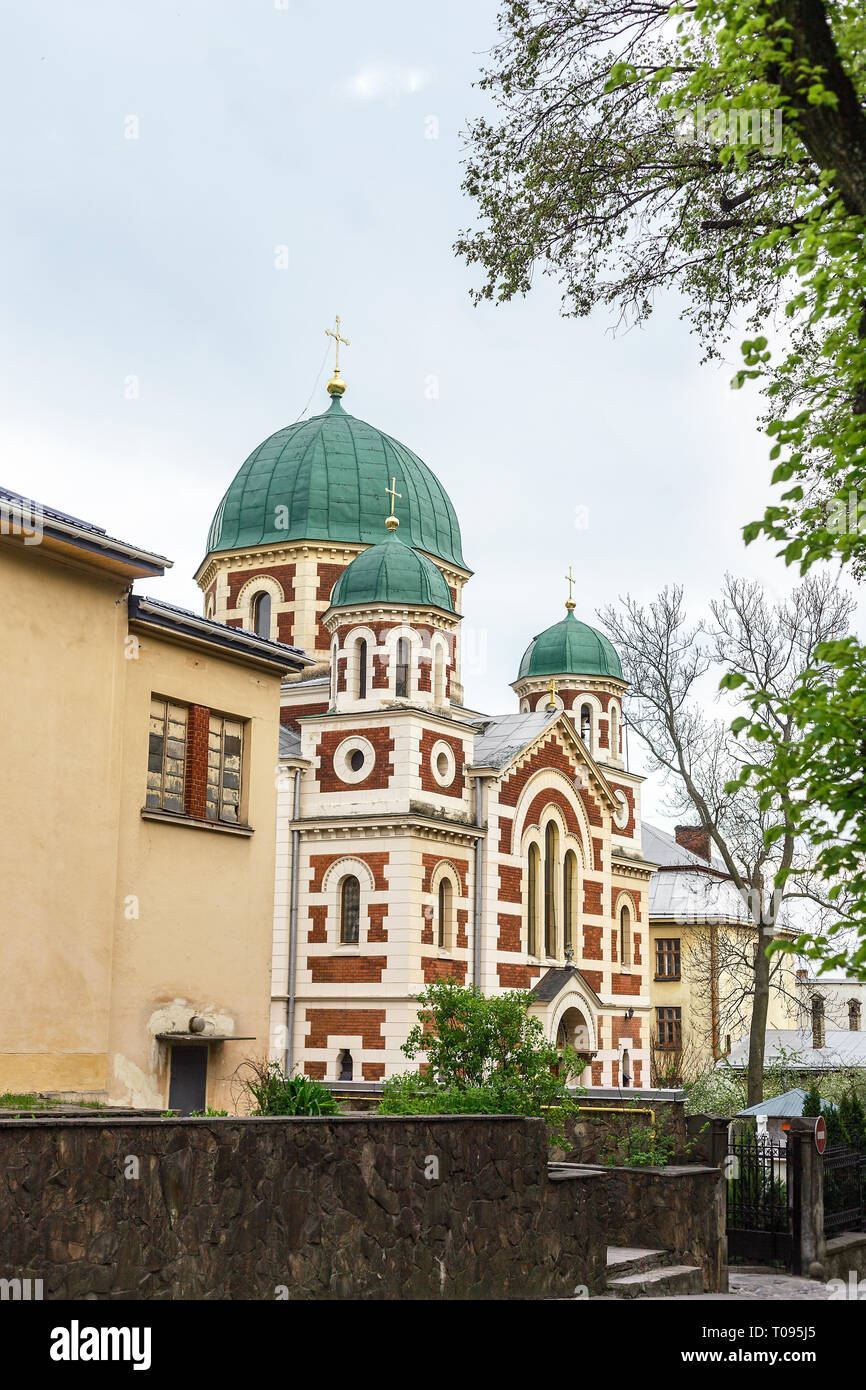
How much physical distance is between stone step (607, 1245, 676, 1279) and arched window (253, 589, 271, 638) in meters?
26.2

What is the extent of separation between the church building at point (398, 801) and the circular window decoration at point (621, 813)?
10cm

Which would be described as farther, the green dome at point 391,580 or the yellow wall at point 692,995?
the yellow wall at point 692,995

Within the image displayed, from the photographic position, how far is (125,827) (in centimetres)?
1636

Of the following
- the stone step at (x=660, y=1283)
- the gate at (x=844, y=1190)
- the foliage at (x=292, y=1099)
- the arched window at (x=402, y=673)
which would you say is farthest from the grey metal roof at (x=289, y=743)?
the stone step at (x=660, y=1283)

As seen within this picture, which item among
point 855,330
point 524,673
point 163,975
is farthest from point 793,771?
point 524,673

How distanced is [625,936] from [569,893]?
4663 mm

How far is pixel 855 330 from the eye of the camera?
29.9ft

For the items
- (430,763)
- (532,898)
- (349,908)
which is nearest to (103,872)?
(349,908)

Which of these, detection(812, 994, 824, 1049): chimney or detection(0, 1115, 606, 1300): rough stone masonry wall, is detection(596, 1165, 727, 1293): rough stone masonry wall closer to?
detection(0, 1115, 606, 1300): rough stone masonry wall

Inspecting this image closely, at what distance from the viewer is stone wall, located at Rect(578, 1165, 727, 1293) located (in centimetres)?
1543

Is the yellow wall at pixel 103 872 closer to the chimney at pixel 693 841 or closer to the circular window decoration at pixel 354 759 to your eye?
the circular window decoration at pixel 354 759

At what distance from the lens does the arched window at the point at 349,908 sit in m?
33.0

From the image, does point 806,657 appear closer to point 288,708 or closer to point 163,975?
point 288,708
